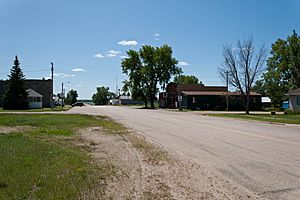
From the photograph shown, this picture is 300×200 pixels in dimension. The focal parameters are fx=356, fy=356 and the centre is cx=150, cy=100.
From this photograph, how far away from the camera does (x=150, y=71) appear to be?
295 feet

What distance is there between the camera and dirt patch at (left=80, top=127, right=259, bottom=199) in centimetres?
684

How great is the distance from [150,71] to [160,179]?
269ft

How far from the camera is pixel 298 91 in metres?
50.7

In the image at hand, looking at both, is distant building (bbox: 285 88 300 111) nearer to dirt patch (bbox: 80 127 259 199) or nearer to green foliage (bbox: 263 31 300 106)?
green foliage (bbox: 263 31 300 106)

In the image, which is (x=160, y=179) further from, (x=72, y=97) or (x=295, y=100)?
(x=72, y=97)

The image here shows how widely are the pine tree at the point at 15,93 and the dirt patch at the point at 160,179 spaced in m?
54.4

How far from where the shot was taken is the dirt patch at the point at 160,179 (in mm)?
6840

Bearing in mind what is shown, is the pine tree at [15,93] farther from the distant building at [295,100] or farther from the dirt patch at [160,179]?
the dirt patch at [160,179]

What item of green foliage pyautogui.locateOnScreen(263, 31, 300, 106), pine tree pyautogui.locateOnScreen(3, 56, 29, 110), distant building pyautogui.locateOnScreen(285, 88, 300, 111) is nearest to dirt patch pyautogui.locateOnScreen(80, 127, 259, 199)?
distant building pyautogui.locateOnScreen(285, 88, 300, 111)

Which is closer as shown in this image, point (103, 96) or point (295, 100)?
point (295, 100)

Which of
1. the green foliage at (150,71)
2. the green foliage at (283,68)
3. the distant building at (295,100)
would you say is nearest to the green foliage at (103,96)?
the green foliage at (150,71)

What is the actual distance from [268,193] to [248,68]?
48.6m

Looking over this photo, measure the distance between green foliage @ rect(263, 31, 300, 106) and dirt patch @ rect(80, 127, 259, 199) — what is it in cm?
6693

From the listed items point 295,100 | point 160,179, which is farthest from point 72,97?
point 160,179
